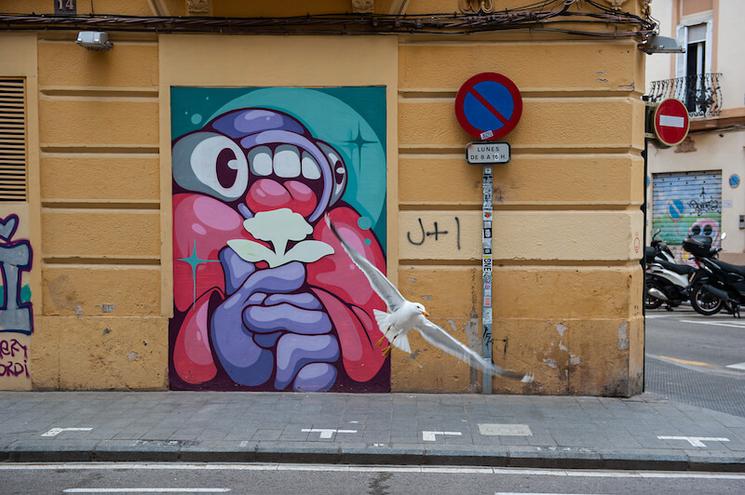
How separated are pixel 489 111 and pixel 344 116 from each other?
166 centimetres

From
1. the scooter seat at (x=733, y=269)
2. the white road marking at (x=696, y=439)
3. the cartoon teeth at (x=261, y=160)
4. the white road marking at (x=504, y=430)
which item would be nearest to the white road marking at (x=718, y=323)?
the scooter seat at (x=733, y=269)

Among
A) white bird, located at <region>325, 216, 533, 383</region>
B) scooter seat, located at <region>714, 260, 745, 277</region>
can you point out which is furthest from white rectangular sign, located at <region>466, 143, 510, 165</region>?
scooter seat, located at <region>714, 260, 745, 277</region>

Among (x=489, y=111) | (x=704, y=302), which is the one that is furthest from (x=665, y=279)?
(x=489, y=111)

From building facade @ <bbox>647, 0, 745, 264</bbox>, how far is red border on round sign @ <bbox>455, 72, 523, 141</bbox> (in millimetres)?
14771

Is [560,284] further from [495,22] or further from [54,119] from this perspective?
[54,119]

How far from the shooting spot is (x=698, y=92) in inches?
856

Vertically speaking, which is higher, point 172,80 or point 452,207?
point 172,80

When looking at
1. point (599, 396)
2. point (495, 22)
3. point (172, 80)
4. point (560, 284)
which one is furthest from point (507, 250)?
point (172, 80)

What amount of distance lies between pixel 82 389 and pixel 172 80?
377cm

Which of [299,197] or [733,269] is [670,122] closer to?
[299,197]

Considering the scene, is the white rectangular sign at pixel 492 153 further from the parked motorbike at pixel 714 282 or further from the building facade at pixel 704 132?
the building facade at pixel 704 132

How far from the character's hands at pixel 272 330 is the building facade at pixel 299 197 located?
2cm

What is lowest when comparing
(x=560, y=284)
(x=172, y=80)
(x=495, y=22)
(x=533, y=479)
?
(x=533, y=479)

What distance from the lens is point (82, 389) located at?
849 centimetres
